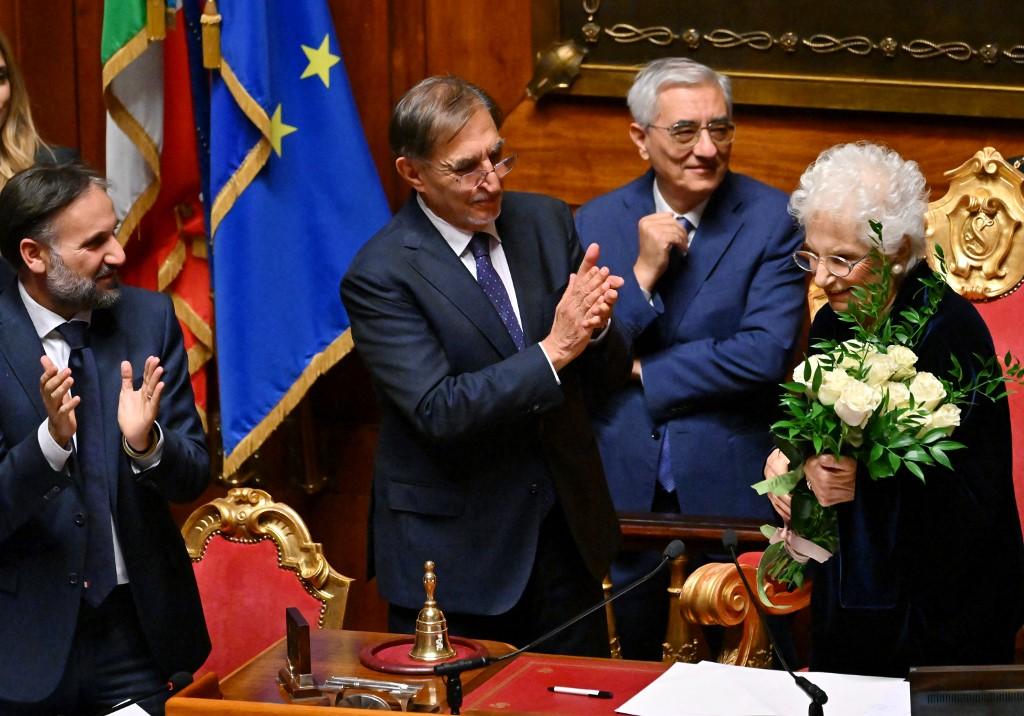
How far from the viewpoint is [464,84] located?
3.38 m

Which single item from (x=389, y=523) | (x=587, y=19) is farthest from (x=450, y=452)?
(x=587, y=19)

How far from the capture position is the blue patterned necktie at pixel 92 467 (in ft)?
10.0

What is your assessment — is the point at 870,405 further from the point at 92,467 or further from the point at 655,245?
the point at 92,467

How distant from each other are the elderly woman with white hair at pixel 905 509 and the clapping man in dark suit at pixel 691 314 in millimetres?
832

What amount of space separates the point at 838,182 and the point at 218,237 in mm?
2230

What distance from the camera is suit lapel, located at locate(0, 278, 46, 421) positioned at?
3.10 meters

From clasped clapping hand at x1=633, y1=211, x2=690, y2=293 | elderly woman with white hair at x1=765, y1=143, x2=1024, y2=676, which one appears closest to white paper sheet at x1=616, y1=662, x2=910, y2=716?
elderly woman with white hair at x1=765, y1=143, x2=1024, y2=676

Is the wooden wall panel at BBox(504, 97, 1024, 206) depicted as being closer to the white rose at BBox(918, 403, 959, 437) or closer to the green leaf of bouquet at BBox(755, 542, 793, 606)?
the green leaf of bouquet at BBox(755, 542, 793, 606)

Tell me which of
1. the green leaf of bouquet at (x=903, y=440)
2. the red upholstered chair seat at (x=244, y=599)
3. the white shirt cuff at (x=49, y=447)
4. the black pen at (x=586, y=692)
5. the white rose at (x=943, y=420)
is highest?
the white rose at (x=943, y=420)

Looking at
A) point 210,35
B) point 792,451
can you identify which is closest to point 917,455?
point 792,451

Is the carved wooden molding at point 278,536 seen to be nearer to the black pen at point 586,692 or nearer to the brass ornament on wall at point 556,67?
the black pen at point 586,692

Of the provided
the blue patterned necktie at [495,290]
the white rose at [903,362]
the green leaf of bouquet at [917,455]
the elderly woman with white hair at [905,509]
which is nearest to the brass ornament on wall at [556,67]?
the blue patterned necktie at [495,290]

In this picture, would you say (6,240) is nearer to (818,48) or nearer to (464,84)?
(464,84)

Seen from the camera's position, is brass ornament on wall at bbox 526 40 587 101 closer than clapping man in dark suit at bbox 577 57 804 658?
No
